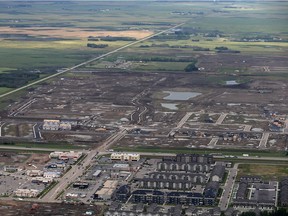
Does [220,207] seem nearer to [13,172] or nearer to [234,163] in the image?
[234,163]

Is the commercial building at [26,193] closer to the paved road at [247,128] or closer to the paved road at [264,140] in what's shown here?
the paved road at [264,140]

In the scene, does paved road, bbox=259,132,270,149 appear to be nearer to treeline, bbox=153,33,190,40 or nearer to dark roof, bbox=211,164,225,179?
dark roof, bbox=211,164,225,179

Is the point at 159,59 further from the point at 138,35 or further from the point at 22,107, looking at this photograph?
the point at 22,107

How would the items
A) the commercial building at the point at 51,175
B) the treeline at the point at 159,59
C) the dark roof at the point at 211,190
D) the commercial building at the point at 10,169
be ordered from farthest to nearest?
1. the treeline at the point at 159,59
2. the commercial building at the point at 10,169
3. the commercial building at the point at 51,175
4. the dark roof at the point at 211,190

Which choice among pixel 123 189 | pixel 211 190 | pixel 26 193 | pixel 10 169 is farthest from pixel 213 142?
pixel 26 193

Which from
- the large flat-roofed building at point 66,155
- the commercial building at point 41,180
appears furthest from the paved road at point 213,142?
the commercial building at point 41,180

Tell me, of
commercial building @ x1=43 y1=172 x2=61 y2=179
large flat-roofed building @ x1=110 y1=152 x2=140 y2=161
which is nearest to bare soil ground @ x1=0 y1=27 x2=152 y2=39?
large flat-roofed building @ x1=110 y1=152 x2=140 y2=161
